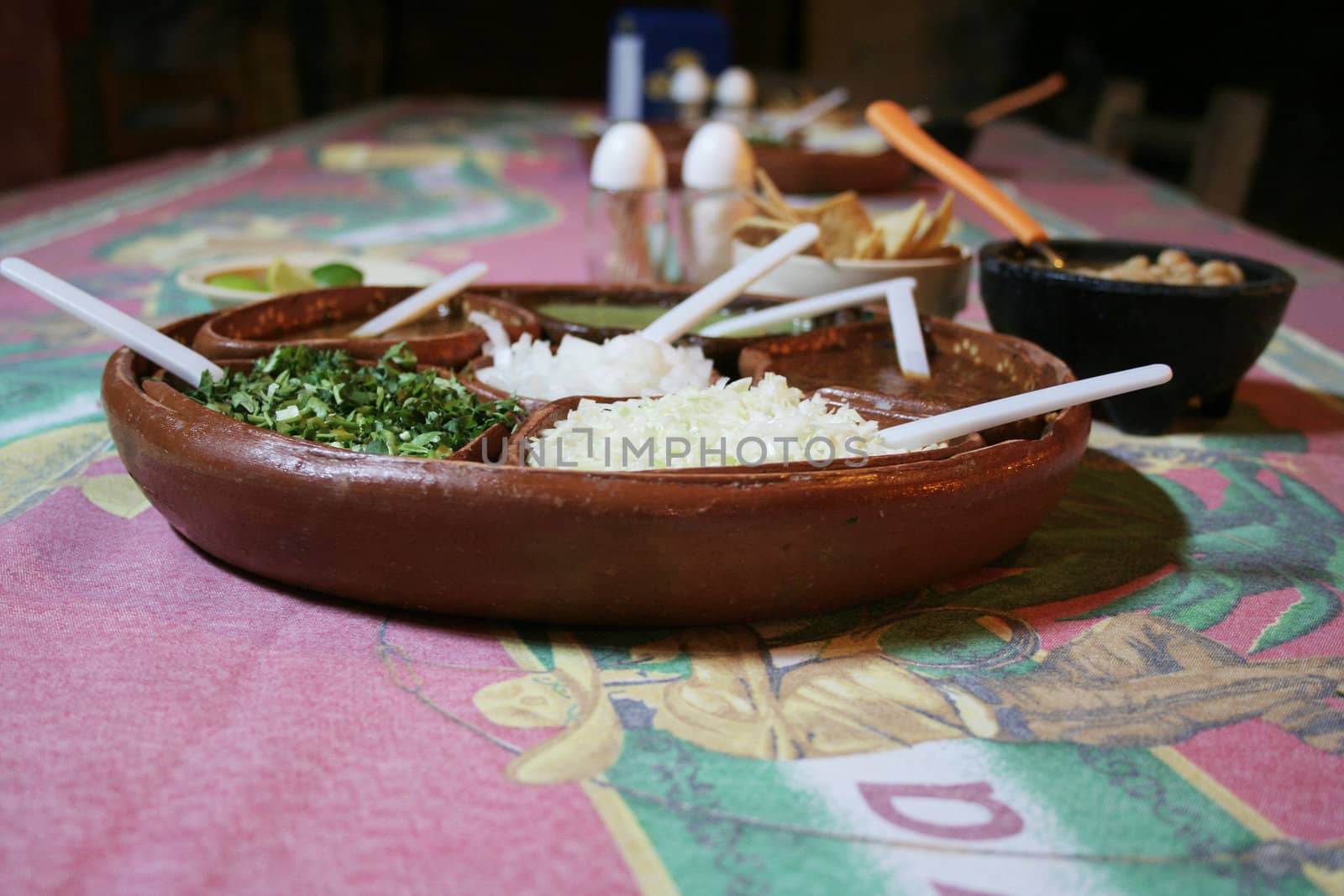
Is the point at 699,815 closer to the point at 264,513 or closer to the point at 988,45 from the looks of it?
the point at 264,513

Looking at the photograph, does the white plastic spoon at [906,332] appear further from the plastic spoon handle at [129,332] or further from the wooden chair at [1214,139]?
the wooden chair at [1214,139]

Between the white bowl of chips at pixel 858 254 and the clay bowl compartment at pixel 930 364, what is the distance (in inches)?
7.6

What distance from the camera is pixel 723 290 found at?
1.24 meters

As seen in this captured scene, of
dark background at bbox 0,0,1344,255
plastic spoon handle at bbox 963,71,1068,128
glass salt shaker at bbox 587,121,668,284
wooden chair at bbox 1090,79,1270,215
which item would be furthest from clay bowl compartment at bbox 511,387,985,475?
dark background at bbox 0,0,1344,255

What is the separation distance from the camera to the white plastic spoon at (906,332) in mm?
1194

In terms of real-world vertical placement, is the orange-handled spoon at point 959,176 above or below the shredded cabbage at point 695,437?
above

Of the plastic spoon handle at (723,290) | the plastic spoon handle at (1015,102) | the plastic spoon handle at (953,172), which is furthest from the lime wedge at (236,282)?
the plastic spoon handle at (1015,102)

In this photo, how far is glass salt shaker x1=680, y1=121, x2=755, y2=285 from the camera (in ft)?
6.15

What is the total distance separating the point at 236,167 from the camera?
2.97 meters

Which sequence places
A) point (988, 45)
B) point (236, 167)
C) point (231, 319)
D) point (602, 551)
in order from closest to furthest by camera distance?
point (602, 551), point (231, 319), point (236, 167), point (988, 45)

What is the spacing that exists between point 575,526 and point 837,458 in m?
0.21

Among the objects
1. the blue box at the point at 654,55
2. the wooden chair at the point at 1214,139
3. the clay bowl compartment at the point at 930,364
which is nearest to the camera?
the clay bowl compartment at the point at 930,364

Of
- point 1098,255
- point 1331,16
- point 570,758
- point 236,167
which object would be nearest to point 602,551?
point 570,758

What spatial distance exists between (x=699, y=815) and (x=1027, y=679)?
0.28 metres
